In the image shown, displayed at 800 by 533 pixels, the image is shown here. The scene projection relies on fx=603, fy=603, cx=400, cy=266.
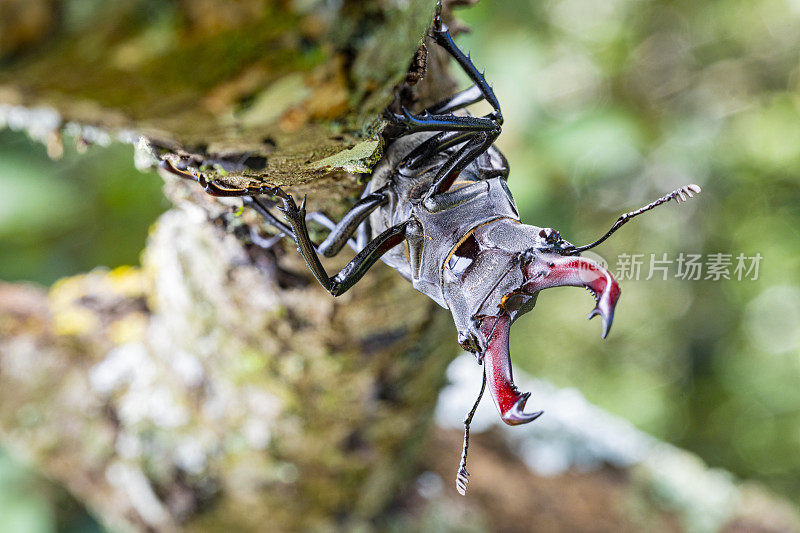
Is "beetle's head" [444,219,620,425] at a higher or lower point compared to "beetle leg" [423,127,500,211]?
lower

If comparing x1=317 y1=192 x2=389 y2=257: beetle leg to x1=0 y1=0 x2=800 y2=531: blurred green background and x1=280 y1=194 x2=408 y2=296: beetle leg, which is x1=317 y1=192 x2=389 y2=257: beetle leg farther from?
x1=0 y1=0 x2=800 y2=531: blurred green background

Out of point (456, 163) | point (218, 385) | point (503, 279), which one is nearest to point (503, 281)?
point (503, 279)

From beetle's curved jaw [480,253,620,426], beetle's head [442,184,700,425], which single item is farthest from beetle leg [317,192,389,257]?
beetle's curved jaw [480,253,620,426]

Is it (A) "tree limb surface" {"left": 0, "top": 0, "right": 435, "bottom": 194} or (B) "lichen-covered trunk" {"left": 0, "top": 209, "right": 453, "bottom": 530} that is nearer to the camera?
(A) "tree limb surface" {"left": 0, "top": 0, "right": 435, "bottom": 194}

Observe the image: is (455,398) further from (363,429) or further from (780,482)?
(780,482)

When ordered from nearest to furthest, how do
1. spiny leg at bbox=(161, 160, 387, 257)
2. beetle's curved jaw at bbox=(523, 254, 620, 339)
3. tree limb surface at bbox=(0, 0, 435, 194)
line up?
tree limb surface at bbox=(0, 0, 435, 194), beetle's curved jaw at bbox=(523, 254, 620, 339), spiny leg at bbox=(161, 160, 387, 257)

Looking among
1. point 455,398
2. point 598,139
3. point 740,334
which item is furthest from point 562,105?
point 455,398

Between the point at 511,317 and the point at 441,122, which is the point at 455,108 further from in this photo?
the point at 511,317

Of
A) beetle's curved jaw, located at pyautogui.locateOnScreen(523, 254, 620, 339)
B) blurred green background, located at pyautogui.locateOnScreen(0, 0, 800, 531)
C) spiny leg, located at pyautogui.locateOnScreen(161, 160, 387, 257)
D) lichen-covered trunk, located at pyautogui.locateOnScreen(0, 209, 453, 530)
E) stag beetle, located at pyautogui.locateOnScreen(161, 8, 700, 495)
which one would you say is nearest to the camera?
beetle's curved jaw, located at pyautogui.locateOnScreen(523, 254, 620, 339)
